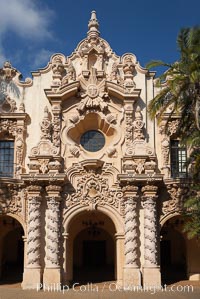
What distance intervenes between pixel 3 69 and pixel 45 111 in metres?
4.13

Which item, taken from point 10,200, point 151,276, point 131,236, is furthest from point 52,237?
point 151,276

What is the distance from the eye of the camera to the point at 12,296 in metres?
22.0

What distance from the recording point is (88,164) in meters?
26.5

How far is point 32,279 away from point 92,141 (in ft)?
30.3

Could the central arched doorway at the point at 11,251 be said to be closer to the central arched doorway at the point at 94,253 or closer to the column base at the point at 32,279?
the column base at the point at 32,279

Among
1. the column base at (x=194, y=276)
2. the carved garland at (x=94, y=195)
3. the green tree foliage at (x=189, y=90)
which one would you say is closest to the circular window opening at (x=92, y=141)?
the carved garland at (x=94, y=195)

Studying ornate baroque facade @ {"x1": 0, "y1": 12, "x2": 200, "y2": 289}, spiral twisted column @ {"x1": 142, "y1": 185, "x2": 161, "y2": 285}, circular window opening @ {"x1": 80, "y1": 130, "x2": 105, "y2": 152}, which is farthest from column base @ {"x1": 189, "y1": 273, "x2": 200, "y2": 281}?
circular window opening @ {"x1": 80, "y1": 130, "x2": 105, "y2": 152}

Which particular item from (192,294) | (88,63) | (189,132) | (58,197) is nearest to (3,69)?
(88,63)

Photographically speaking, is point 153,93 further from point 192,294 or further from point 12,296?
point 12,296

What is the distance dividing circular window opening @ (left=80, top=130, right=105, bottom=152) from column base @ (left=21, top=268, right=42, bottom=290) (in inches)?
321

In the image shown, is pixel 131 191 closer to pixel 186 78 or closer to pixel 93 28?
pixel 186 78

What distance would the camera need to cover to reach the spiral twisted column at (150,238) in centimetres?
2484

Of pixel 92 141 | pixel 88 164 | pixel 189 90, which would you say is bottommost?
pixel 88 164

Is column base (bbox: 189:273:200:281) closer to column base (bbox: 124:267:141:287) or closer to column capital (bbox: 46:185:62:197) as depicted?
column base (bbox: 124:267:141:287)
